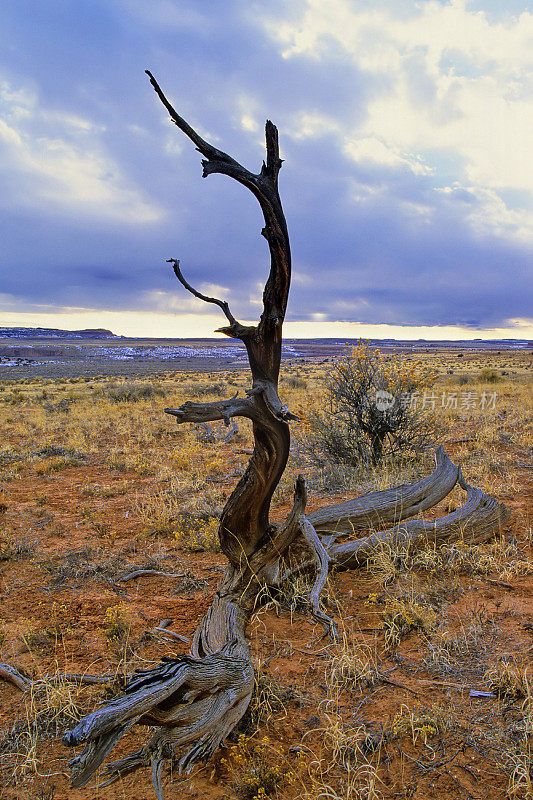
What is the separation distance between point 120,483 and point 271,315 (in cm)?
612

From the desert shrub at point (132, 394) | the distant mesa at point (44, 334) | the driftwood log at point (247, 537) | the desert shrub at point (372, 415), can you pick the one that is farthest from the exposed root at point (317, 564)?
the distant mesa at point (44, 334)

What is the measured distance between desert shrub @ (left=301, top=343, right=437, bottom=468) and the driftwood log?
261 cm

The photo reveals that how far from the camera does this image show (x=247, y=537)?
385 cm

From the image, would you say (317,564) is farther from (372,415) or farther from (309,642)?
(372,415)

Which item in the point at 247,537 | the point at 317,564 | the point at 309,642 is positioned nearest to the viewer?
the point at 309,642

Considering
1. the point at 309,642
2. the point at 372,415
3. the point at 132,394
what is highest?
the point at 372,415

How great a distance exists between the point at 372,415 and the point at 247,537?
4554 mm

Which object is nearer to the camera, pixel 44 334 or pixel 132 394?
pixel 132 394

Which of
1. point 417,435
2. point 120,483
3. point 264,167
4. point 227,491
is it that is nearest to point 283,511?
point 227,491

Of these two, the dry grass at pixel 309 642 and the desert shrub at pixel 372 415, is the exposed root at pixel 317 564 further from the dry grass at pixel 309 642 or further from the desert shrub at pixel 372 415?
the desert shrub at pixel 372 415

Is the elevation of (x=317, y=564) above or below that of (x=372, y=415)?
below

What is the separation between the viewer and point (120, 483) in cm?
829

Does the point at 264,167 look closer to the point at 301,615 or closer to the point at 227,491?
the point at 301,615

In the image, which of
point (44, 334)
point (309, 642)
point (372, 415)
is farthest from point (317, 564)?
point (44, 334)
